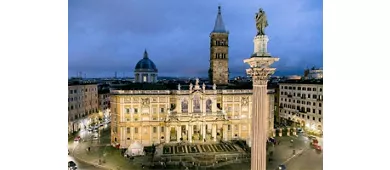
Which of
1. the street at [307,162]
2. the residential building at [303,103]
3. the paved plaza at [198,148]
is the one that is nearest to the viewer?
the street at [307,162]

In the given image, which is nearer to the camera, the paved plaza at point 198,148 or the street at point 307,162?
the street at point 307,162

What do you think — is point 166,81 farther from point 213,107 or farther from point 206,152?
point 206,152

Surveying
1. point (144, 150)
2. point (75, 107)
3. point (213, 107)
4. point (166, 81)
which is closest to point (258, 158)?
point (144, 150)

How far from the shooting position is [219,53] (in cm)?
1477

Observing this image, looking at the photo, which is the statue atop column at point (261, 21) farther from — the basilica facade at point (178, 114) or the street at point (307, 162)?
the basilica facade at point (178, 114)

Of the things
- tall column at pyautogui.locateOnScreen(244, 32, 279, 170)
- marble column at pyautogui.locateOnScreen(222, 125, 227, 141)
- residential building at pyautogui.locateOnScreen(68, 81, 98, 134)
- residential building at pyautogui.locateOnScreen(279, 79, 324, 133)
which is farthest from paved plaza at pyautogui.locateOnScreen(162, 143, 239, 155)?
tall column at pyautogui.locateOnScreen(244, 32, 279, 170)

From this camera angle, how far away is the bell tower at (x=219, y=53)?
47.6ft

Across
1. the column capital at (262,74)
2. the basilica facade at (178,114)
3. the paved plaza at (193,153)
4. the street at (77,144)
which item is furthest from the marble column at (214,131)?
the column capital at (262,74)

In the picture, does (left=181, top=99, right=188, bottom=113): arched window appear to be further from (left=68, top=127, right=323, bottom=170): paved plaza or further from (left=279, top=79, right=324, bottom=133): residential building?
(left=279, top=79, right=324, bottom=133): residential building

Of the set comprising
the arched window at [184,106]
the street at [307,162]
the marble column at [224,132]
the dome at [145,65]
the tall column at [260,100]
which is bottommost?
the street at [307,162]

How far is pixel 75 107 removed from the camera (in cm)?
1271

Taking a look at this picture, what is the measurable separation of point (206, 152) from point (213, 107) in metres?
2.57

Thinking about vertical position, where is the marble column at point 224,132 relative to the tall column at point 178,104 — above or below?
below

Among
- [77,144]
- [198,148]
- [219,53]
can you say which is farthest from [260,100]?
[219,53]
